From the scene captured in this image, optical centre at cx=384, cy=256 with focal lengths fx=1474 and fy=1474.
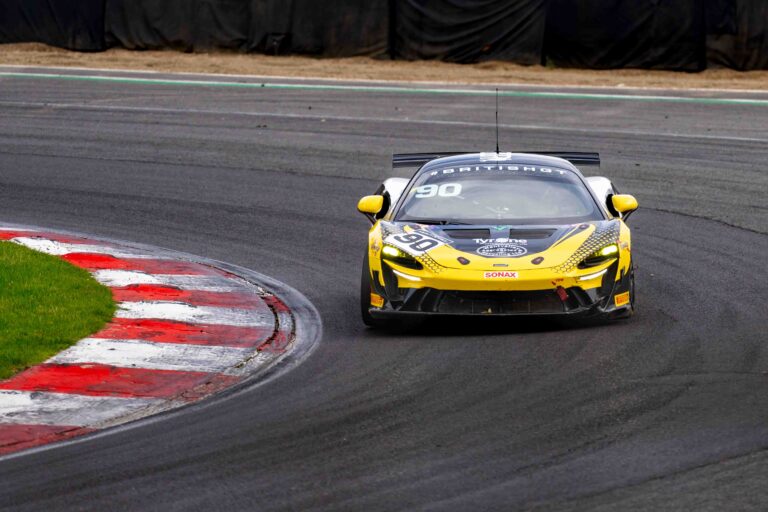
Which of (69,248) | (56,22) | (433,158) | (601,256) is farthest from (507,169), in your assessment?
(56,22)

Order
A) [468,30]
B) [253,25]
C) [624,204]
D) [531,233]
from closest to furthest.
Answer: [531,233]
[624,204]
[468,30]
[253,25]

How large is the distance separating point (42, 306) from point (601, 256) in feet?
13.7

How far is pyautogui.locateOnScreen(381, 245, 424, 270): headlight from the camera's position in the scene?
10.5 meters

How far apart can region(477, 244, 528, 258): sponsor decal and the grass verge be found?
282 centimetres

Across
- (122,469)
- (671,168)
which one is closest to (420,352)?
(122,469)

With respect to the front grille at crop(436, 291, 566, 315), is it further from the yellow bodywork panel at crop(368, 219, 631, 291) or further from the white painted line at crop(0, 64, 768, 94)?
the white painted line at crop(0, 64, 768, 94)

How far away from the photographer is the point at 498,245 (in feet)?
34.7

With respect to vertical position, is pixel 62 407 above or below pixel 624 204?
below

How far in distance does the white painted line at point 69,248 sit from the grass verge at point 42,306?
10.0 inches

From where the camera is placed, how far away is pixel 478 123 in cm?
2266

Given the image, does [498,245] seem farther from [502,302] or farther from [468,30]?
[468,30]

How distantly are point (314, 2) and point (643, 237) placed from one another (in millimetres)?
17262

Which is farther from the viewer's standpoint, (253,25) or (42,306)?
(253,25)

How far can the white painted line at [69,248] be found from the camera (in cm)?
1356
